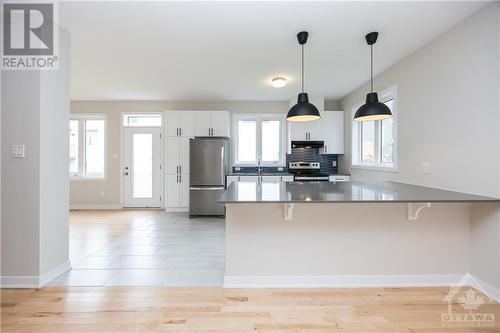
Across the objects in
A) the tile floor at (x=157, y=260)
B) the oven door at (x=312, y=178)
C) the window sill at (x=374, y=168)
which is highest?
the window sill at (x=374, y=168)

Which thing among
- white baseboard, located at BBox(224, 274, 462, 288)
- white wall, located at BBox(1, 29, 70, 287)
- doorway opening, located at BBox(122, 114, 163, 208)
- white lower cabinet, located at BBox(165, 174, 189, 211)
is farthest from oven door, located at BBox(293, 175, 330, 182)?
white wall, located at BBox(1, 29, 70, 287)

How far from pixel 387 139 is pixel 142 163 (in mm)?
5078

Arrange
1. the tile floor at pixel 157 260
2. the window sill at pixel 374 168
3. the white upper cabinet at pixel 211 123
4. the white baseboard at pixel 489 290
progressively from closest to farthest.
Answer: the white baseboard at pixel 489 290 → the tile floor at pixel 157 260 → the window sill at pixel 374 168 → the white upper cabinet at pixel 211 123

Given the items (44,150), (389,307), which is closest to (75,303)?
(44,150)

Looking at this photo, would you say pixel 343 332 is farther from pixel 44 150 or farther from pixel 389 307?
pixel 44 150

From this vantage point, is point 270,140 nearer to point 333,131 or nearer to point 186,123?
point 333,131

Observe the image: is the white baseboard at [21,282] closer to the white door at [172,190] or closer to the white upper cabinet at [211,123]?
the white door at [172,190]

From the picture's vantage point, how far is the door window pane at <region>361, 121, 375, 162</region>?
4453mm

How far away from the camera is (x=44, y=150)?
242cm

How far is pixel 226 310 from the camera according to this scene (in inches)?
79.4

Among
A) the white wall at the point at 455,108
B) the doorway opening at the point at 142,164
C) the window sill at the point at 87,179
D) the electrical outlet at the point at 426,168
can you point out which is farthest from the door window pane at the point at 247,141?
the electrical outlet at the point at 426,168

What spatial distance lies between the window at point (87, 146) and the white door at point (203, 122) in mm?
2283

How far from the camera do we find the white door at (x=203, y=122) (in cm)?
557

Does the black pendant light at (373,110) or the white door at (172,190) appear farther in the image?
the white door at (172,190)
